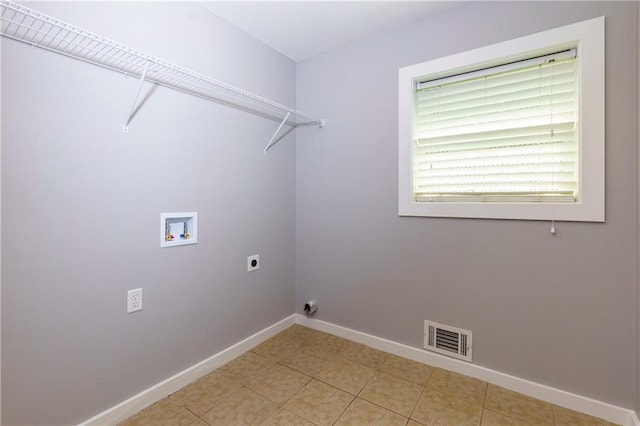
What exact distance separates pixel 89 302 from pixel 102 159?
682 mm

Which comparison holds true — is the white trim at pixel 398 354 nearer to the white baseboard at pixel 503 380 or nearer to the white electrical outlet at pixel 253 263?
the white baseboard at pixel 503 380

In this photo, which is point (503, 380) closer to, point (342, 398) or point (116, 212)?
point (342, 398)

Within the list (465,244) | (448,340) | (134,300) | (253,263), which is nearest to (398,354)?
(448,340)

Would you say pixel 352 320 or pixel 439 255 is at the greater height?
pixel 439 255

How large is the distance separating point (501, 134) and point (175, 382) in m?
2.45

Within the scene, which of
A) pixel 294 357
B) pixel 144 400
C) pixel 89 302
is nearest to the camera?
pixel 89 302

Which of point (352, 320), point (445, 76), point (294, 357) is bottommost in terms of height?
point (294, 357)

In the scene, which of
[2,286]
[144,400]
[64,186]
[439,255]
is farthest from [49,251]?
[439,255]

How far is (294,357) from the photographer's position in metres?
2.01

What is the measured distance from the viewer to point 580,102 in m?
1.46

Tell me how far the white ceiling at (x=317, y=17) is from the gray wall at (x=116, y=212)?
0.13 m

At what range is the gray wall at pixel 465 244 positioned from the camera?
1401 mm

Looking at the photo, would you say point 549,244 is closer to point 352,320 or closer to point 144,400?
point 352,320

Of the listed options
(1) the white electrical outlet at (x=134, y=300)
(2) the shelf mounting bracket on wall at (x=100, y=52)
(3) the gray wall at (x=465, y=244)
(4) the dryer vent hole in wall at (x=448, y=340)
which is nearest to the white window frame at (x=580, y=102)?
(3) the gray wall at (x=465, y=244)
